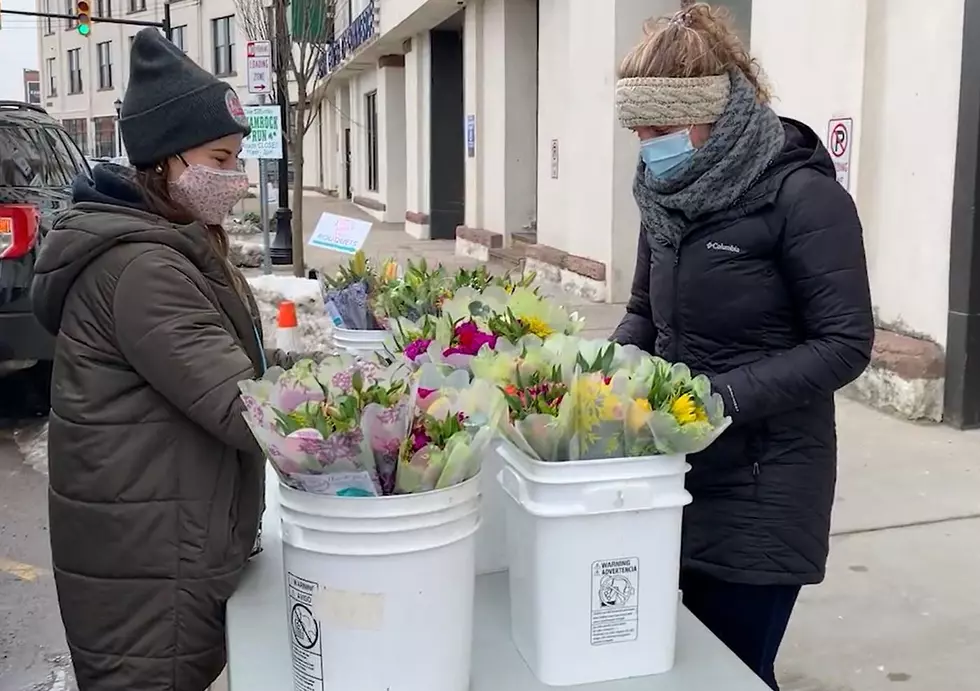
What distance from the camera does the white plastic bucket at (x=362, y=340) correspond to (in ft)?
8.82

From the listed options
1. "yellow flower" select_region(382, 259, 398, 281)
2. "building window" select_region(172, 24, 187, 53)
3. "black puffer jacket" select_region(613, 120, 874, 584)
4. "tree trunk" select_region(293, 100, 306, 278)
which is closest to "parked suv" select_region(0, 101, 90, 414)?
"tree trunk" select_region(293, 100, 306, 278)

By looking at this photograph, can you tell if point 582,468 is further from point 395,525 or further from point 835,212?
point 835,212

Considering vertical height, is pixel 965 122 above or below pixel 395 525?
above

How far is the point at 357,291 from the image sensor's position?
2.89 metres

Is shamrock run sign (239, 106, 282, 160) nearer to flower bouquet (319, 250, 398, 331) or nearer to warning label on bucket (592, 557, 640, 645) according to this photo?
flower bouquet (319, 250, 398, 331)

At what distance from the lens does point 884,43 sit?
6039mm

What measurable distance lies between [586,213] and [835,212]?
8.73 meters

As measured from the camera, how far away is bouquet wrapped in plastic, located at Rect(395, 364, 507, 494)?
152 cm

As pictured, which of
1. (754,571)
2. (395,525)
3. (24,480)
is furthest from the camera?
(24,480)

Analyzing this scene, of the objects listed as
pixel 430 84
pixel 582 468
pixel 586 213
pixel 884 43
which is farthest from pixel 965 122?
pixel 430 84

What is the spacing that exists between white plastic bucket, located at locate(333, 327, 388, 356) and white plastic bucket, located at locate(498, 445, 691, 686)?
1052 millimetres

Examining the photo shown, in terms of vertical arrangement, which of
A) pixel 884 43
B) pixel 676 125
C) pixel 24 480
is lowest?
pixel 24 480

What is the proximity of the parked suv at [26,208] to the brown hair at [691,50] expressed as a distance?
5.23 m

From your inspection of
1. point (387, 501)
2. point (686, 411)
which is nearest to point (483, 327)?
point (686, 411)
